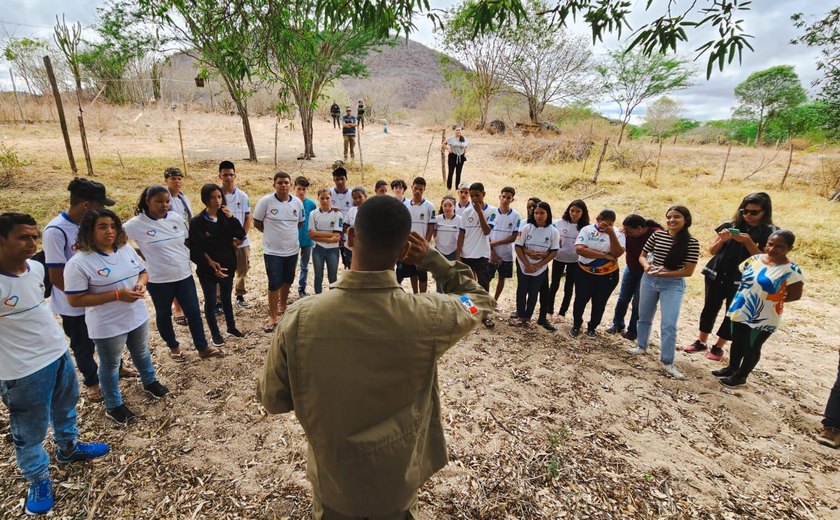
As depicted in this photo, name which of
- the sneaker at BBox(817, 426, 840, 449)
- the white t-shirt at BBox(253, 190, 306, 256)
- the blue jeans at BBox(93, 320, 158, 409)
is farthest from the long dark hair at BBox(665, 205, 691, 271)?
the blue jeans at BBox(93, 320, 158, 409)

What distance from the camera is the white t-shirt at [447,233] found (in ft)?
15.7

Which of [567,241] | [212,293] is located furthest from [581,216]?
[212,293]

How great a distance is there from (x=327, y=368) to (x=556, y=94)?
3001 cm

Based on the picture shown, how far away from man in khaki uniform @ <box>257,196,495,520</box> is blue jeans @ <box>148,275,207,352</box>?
2639 mm

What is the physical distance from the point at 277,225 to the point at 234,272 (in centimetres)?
68

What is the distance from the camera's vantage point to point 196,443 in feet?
8.81

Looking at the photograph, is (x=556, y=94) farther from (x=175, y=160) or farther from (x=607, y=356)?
(x=607, y=356)

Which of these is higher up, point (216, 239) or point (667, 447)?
point (216, 239)

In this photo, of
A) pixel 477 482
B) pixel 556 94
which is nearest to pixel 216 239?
pixel 477 482

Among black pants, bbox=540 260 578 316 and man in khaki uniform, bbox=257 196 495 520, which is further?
black pants, bbox=540 260 578 316

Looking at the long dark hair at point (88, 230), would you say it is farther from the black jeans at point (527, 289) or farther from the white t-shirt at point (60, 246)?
the black jeans at point (527, 289)

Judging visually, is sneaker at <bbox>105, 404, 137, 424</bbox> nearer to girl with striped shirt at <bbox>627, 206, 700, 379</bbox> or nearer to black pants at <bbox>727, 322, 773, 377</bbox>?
girl with striped shirt at <bbox>627, 206, 700, 379</bbox>

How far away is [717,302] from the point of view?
4156 mm

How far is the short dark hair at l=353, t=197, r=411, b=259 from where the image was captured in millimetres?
1184
